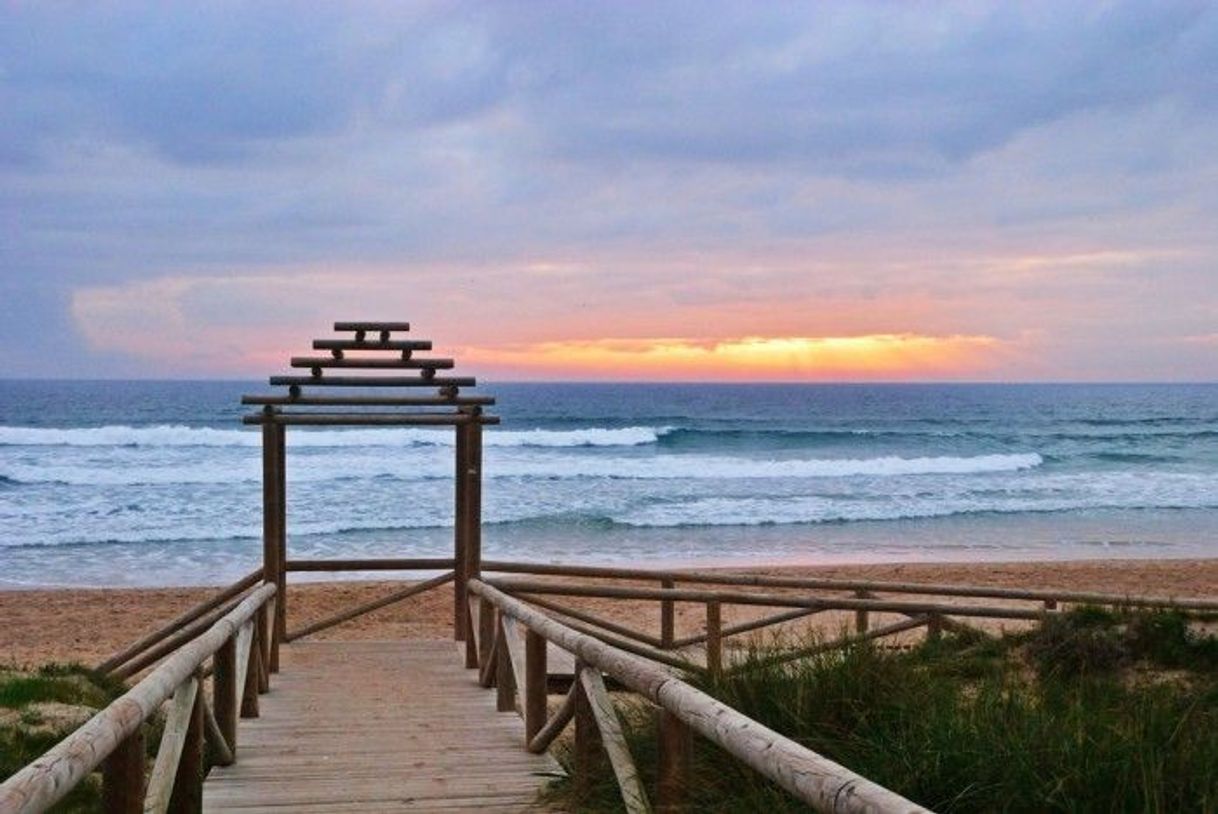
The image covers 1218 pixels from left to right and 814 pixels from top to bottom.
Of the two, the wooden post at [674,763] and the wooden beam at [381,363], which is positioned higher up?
the wooden beam at [381,363]

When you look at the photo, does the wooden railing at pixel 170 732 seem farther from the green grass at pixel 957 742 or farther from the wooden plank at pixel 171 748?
the green grass at pixel 957 742

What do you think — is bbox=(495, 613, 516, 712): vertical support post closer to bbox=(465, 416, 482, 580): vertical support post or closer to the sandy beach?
bbox=(465, 416, 482, 580): vertical support post

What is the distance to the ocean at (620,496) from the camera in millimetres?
24234

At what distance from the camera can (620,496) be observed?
1323 inches

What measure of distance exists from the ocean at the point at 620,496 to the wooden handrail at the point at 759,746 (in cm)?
1753

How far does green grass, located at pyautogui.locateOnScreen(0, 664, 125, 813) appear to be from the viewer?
19.1ft

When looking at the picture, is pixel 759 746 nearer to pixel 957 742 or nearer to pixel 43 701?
pixel 957 742

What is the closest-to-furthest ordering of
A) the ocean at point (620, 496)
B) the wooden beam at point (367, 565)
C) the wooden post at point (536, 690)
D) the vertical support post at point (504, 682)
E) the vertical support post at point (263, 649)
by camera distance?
the wooden post at point (536, 690) → the vertical support post at point (504, 682) → the vertical support post at point (263, 649) → the wooden beam at point (367, 565) → the ocean at point (620, 496)

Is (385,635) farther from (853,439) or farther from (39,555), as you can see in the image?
(853,439)

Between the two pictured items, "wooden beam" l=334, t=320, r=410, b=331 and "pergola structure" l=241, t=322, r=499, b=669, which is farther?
"wooden beam" l=334, t=320, r=410, b=331

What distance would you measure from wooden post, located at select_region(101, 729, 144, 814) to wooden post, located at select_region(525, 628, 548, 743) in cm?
271

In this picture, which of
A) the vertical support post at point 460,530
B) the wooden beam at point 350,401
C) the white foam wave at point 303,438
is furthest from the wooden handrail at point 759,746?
the white foam wave at point 303,438

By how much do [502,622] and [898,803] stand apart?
187 inches

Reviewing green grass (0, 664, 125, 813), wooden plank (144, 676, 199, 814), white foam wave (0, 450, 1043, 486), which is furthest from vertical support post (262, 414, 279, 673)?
white foam wave (0, 450, 1043, 486)
